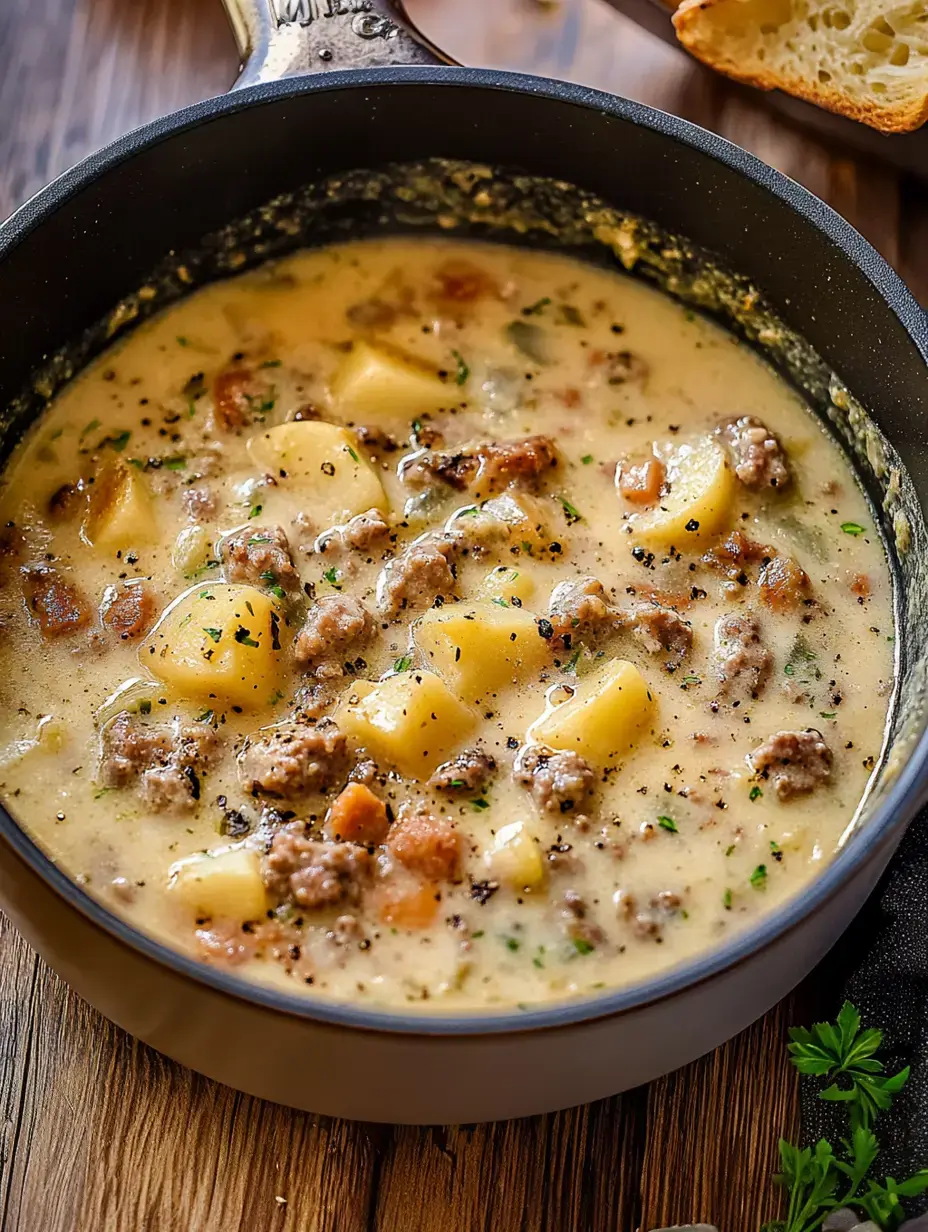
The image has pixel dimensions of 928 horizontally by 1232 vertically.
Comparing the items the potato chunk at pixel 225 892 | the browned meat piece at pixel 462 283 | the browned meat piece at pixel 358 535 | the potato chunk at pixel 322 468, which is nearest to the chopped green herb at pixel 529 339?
the browned meat piece at pixel 462 283

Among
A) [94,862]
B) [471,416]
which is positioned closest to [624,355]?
[471,416]

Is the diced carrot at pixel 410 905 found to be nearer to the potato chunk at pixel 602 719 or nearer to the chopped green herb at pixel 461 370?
the potato chunk at pixel 602 719

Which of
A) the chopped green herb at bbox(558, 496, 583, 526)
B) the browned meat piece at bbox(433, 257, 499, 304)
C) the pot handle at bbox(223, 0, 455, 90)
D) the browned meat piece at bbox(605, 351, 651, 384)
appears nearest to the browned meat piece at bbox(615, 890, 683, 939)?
the chopped green herb at bbox(558, 496, 583, 526)

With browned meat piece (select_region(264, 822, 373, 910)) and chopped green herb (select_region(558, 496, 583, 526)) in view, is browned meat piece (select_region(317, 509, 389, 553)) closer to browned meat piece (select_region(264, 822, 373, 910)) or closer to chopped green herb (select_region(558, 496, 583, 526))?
chopped green herb (select_region(558, 496, 583, 526))

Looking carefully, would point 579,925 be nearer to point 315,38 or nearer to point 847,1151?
point 847,1151

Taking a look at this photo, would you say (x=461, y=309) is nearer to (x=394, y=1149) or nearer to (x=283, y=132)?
(x=283, y=132)

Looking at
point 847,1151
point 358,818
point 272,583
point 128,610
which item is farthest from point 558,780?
point 128,610
